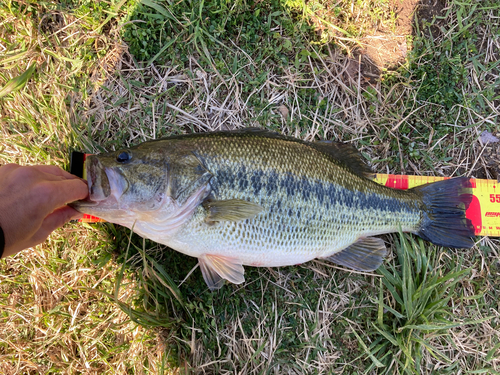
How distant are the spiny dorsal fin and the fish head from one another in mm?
1522

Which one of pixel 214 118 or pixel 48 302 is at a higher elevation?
pixel 214 118

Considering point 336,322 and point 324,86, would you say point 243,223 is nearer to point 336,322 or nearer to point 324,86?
point 336,322

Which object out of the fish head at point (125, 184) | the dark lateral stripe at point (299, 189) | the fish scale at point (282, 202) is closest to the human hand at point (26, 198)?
the fish head at point (125, 184)

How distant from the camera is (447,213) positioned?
3121 millimetres

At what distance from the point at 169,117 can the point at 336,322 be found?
9.02 feet

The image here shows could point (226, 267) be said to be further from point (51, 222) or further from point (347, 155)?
point (347, 155)

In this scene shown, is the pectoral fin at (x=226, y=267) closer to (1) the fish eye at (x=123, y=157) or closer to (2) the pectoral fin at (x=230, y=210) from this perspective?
(2) the pectoral fin at (x=230, y=210)

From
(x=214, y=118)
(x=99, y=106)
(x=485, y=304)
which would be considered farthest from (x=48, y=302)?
(x=485, y=304)

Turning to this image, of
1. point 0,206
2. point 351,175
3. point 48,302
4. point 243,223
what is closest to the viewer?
point 0,206

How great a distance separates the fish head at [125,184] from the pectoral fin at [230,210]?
0.35 metres

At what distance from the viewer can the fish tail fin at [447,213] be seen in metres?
3.08

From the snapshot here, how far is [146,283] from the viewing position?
2.90m

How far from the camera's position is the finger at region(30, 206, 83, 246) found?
7.91 feet

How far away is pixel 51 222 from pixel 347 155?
2.70m
